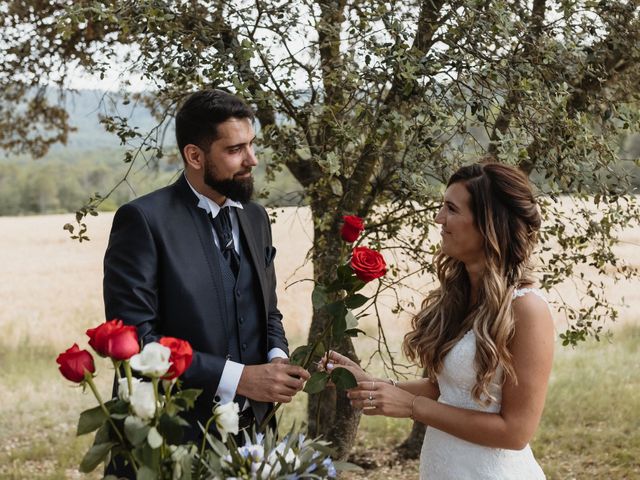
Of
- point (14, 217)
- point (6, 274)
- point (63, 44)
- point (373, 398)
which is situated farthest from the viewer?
point (14, 217)

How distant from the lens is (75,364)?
1750 millimetres

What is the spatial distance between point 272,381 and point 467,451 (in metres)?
0.66

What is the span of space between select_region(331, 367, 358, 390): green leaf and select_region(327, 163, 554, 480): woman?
0.49ft

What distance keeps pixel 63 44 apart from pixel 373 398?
15.5ft

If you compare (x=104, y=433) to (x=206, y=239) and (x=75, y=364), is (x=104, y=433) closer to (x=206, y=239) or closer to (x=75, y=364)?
(x=75, y=364)

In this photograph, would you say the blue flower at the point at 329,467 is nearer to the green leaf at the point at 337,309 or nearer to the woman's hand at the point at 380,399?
the green leaf at the point at 337,309

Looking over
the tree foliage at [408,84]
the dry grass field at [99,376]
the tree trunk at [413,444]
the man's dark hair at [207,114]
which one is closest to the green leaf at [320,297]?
the man's dark hair at [207,114]

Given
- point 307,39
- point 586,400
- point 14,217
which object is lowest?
point 586,400

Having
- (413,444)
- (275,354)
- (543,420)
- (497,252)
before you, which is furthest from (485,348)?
(543,420)

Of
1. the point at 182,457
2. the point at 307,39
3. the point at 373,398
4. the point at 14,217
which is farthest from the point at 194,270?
the point at 14,217

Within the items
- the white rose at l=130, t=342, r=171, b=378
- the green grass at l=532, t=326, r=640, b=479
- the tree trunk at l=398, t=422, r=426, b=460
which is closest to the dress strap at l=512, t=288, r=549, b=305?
the white rose at l=130, t=342, r=171, b=378

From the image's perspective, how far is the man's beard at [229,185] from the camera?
296 centimetres

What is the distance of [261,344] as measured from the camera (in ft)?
10.1

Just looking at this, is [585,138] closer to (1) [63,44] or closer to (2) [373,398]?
(2) [373,398]
